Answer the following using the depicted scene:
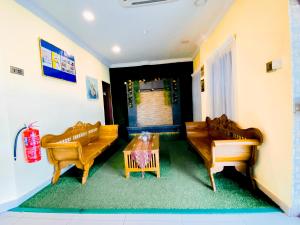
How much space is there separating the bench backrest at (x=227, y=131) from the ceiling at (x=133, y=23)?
199 centimetres

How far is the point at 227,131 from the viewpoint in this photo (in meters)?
2.84

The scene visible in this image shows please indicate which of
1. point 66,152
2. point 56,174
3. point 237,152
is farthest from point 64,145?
point 237,152

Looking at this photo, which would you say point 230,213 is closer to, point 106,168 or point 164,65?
point 106,168

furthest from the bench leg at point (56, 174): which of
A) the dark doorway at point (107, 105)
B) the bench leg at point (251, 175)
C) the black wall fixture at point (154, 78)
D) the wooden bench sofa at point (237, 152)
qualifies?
the black wall fixture at point (154, 78)

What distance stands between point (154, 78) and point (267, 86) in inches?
177

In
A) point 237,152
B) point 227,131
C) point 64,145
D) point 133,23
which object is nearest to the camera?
point 237,152

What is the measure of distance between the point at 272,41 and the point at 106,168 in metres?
3.22

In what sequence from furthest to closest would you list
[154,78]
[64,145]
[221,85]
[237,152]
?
[154,78]
[221,85]
[64,145]
[237,152]

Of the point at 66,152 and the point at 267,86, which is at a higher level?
the point at 267,86

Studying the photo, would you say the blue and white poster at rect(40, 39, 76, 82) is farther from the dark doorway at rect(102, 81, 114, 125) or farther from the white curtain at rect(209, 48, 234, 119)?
the white curtain at rect(209, 48, 234, 119)

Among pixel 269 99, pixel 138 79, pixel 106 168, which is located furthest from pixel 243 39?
pixel 138 79

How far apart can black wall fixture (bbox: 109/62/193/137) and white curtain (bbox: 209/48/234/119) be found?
2.18m

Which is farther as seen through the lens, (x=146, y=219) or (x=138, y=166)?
(x=138, y=166)

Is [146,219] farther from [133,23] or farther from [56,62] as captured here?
[133,23]
